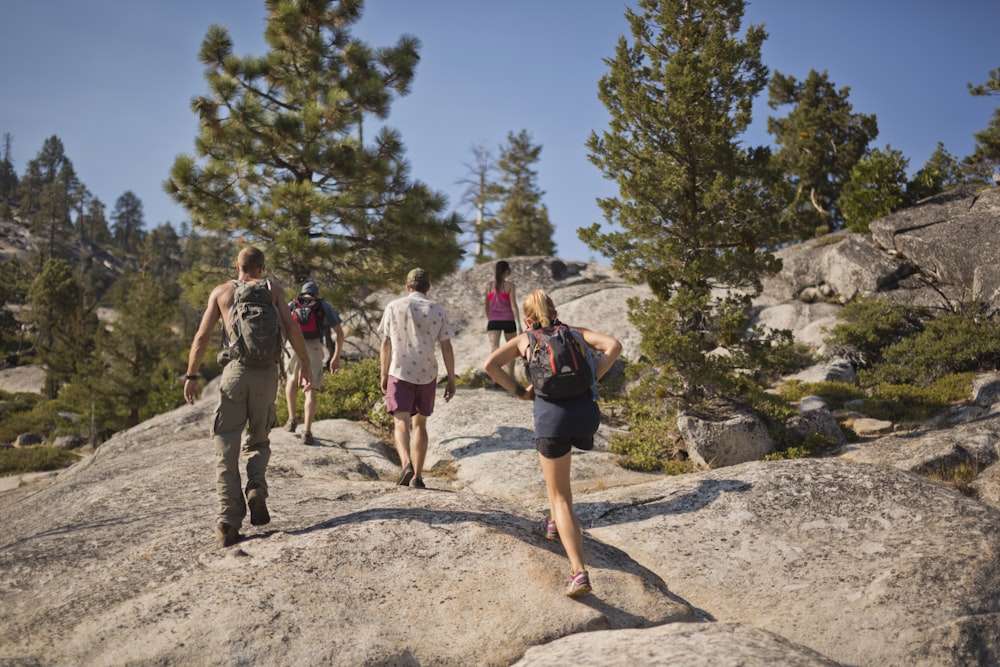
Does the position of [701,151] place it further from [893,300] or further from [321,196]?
[893,300]

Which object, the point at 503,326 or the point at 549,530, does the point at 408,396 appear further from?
the point at 503,326

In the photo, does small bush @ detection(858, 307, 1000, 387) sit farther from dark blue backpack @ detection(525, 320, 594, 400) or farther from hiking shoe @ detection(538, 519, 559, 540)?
dark blue backpack @ detection(525, 320, 594, 400)

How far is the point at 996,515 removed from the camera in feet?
21.2

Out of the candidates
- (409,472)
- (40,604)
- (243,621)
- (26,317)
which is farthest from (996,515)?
(26,317)

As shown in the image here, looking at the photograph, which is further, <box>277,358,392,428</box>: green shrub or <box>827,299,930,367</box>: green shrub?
<box>827,299,930,367</box>: green shrub

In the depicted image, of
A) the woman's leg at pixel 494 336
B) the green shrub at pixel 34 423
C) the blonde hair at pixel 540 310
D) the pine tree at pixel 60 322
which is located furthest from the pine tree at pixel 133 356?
the blonde hair at pixel 540 310

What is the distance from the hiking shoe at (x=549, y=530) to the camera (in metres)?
5.49

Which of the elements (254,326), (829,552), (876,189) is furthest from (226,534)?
(876,189)

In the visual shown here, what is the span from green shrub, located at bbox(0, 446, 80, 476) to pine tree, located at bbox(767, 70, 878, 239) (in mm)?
28949

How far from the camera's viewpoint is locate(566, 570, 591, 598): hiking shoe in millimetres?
4570

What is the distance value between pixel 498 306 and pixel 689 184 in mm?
3913

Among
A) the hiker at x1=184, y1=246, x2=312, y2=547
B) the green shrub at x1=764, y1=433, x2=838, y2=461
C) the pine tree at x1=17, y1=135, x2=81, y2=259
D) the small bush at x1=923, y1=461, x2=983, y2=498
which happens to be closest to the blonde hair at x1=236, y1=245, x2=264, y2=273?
→ the hiker at x1=184, y1=246, x2=312, y2=547

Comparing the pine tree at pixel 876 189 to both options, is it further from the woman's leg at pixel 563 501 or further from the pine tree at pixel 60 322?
the pine tree at pixel 60 322

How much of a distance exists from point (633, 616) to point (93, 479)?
23.3ft
